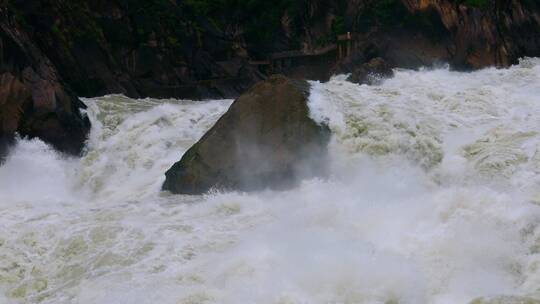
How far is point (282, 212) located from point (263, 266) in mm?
2261

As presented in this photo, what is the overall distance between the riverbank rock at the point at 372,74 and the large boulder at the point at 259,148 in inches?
262

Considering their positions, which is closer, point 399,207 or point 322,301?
point 322,301

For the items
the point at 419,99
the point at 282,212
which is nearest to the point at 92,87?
the point at 419,99

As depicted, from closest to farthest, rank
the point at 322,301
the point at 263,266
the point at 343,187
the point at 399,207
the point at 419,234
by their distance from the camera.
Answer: the point at 322,301 → the point at 263,266 → the point at 419,234 → the point at 399,207 → the point at 343,187

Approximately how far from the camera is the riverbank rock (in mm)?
19062

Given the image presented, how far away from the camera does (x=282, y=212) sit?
34.0 ft

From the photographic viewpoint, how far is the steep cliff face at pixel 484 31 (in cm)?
2331

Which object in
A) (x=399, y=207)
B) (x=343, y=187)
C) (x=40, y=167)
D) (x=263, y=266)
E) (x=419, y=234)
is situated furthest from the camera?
(x=40, y=167)

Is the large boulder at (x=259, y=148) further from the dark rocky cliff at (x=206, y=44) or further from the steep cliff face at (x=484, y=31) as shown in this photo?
the steep cliff face at (x=484, y=31)

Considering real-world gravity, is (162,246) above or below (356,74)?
below

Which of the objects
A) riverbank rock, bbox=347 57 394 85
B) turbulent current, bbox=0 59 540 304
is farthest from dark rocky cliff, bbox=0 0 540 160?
riverbank rock, bbox=347 57 394 85

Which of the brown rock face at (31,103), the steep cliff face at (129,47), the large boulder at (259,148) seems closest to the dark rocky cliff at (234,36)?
the steep cliff face at (129,47)

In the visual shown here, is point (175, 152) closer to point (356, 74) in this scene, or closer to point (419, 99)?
point (419, 99)

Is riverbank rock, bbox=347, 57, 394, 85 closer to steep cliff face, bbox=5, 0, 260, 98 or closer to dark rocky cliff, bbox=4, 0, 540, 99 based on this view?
dark rocky cliff, bbox=4, 0, 540, 99
